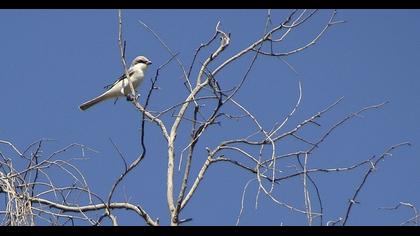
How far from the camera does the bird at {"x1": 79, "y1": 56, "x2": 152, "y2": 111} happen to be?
7547mm

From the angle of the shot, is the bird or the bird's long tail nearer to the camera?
the bird

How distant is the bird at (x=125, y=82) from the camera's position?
7.55 metres

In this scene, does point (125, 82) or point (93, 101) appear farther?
point (93, 101)

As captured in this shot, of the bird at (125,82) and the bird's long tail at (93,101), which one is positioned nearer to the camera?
the bird at (125,82)

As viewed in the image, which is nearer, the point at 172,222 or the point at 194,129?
the point at 172,222

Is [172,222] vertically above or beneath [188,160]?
beneath

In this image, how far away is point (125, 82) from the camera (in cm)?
763
